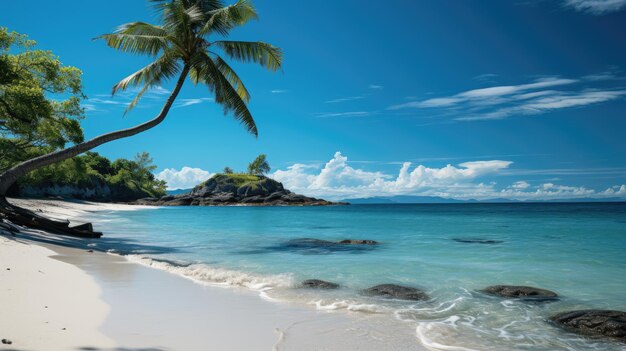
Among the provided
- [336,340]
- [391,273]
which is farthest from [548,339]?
[391,273]

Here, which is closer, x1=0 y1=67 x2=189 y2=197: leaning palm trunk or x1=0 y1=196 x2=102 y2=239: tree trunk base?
x1=0 y1=67 x2=189 y2=197: leaning palm trunk

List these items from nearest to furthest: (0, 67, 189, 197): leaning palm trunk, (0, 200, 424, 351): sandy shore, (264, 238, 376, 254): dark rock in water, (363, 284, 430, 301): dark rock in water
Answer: (0, 200, 424, 351): sandy shore < (363, 284, 430, 301): dark rock in water < (0, 67, 189, 197): leaning palm trunk < (264, 238, 376, 254): dark rock in water

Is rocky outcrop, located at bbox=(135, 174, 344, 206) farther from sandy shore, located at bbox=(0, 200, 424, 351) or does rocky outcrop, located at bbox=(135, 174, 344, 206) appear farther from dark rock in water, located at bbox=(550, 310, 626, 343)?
dark rock in water, located at bbox=(550, 310, 626, 343)

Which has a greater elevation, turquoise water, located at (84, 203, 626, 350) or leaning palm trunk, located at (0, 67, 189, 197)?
leaning palm trunk, located at (0, 67, 189, 197)

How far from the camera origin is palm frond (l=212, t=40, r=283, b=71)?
17.4m

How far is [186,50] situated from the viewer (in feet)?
54.8

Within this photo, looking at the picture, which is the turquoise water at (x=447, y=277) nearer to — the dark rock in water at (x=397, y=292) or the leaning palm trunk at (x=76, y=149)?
the dark rock in water at (x=397, y=292)

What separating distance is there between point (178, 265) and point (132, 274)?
285cm

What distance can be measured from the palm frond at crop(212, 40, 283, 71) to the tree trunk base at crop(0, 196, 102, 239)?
11.1m

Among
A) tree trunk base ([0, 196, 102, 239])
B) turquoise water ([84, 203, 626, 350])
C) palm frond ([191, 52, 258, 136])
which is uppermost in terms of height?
palm frond ([191, 52, 258, 136])

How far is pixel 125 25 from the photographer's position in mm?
→ 16734

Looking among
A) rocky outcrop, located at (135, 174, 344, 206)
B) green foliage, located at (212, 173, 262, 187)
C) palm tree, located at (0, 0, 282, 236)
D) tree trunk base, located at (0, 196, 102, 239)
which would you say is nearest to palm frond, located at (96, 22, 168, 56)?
palm tree, located at (0, 0, 282, 236)

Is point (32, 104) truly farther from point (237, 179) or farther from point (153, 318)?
point (237, 179)

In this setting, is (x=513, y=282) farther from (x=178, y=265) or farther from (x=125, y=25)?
(x=125, y=25)
